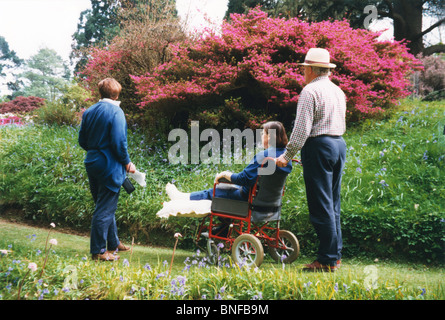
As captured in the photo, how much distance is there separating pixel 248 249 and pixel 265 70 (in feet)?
11.5

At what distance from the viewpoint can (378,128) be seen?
20.7 feet

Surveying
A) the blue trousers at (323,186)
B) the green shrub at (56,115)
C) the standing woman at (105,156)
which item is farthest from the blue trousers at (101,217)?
the green shrub at (56,115)

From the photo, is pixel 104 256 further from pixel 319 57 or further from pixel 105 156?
pixel 319 57

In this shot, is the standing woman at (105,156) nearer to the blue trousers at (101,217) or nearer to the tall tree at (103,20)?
the blue trousers at (101,217)

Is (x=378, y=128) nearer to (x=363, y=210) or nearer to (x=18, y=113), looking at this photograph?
(x=363, y=210)

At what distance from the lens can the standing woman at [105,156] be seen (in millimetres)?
3434

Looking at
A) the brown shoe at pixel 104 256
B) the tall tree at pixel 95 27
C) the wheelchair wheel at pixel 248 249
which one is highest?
the tall tree at pixel 95 27

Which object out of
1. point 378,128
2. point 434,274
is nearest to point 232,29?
point 378,128

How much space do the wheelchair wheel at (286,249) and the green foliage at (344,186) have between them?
39 cm

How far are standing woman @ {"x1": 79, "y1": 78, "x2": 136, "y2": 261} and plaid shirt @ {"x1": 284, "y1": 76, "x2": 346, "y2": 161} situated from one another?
1601 millimetres

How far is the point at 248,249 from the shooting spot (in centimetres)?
333

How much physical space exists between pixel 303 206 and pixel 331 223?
1111 millimetres

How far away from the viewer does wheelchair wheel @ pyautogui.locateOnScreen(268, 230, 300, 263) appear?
3.55 meters

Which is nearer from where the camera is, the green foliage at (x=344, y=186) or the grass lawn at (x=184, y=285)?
the grass lawn at (x=184, y=285)
